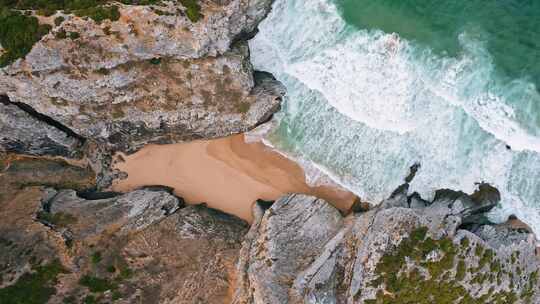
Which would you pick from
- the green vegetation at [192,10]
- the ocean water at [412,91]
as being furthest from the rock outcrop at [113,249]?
the green vegetation at [192,10]

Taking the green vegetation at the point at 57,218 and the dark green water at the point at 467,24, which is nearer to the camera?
the green vegetation at the point at 57,218

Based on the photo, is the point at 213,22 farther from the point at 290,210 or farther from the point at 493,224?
the point at 493,224

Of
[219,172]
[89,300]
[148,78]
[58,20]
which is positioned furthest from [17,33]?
[89,300]

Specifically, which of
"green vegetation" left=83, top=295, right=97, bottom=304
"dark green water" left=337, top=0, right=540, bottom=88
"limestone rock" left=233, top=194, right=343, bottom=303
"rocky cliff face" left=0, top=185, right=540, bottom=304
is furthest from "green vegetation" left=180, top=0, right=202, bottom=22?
"green vegetation" left=83, top=295, right=97, bottom=304

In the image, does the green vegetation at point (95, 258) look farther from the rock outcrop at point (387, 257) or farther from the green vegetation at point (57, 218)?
the rock outcrop at point (387, 257)

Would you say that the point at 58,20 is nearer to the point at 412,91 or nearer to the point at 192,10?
the point at 192,10
